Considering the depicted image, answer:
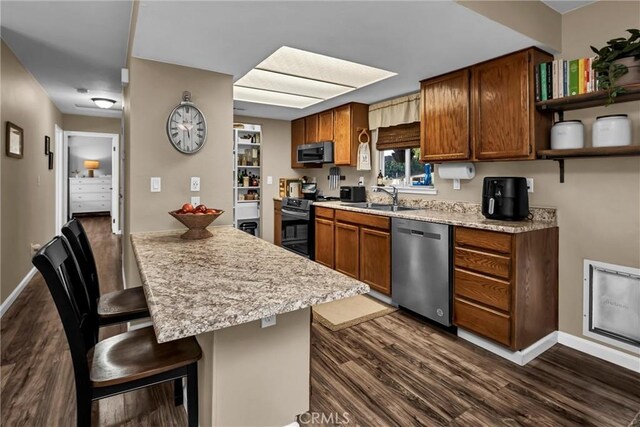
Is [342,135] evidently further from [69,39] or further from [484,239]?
[69,39]

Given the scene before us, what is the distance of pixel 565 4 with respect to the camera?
240cm

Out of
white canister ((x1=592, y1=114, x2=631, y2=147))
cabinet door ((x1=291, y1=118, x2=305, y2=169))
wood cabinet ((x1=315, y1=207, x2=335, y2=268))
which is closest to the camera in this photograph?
white canister ((x1=592, y1=114, x2=631, y2=147))

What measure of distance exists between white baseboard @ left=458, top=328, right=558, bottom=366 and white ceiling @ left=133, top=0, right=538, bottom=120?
2146mm

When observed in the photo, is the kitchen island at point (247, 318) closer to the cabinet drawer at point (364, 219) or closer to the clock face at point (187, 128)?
the clock face at point (187, 128)

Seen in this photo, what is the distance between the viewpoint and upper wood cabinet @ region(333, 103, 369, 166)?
437 centimetres

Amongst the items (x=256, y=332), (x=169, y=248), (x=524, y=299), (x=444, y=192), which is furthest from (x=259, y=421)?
(x=444, y=192)

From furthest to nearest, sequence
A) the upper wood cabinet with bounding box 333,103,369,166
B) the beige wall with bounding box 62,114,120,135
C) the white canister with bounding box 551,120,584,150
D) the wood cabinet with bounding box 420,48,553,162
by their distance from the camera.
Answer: the beige wall with bounding box 62,114,120,135, the upper wood cabinet with bounding box 333,103,369,166, the wood cabinet with bounding box 420,48,553,162, the white canister with bounding box 551,120,584,150

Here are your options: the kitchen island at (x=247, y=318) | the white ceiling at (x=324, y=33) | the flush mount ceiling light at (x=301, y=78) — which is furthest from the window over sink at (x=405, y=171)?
the kitchen island at (x=247, y=318)

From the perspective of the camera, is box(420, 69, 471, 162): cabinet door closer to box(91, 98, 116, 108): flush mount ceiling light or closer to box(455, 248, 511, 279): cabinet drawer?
box(455, 248, 511, 279): cabinet drawer

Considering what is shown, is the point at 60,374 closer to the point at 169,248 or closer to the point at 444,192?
the point at 169,248

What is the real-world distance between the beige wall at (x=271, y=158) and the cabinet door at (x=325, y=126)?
1.01 metres

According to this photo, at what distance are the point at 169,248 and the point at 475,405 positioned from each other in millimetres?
1931

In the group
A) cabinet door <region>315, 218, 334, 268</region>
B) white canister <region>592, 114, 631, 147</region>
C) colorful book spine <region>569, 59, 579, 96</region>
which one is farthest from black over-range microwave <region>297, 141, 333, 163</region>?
white canister <region>592, 114, 631, 147</region>

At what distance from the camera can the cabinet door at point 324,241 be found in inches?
163
